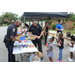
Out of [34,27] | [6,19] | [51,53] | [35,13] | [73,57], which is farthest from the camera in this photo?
[6,19]

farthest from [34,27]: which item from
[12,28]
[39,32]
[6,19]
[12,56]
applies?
[6,19]

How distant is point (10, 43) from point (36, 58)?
96 cm

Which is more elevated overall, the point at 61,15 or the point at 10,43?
the point at 61,15

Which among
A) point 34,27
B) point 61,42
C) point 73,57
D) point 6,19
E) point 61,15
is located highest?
point 6,19

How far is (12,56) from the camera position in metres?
2.58

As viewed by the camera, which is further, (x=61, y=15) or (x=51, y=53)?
(x=61, y=15)

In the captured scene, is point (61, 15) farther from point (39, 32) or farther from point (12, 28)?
point (12, 28)

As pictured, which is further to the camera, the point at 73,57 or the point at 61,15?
the point at 61,15

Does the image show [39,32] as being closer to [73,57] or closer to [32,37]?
[32,37]

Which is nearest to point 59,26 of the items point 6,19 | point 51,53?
point 51,53

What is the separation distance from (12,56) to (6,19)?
73.9 meters

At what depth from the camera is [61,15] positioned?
4.80 metres

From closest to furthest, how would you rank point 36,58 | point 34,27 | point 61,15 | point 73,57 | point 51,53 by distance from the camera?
point 36,58
point 51,53
point 34,27
point 73,57
point 61,15

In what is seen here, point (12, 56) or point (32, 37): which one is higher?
point (32, 37)
